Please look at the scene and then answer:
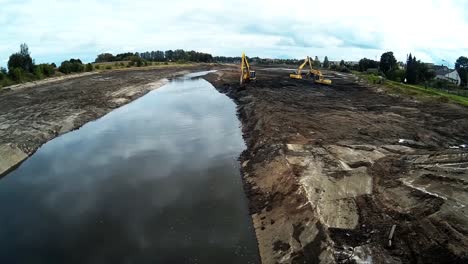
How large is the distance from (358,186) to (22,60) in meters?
62.2

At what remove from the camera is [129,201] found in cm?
1695

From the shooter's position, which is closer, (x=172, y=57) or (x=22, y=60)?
(x=22, y=60)

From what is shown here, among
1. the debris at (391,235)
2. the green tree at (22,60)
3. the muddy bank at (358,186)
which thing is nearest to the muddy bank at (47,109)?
the green tree at (22,60)

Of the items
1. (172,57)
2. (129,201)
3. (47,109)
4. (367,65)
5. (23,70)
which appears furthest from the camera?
(172,57)

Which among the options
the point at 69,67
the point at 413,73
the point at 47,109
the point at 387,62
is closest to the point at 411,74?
the point at 413,73

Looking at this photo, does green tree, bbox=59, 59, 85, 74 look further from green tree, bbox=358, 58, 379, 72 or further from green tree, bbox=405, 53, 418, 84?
green tree, bbox=358, 58, 379, 72

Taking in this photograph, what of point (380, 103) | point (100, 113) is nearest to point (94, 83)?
point (100, 113)

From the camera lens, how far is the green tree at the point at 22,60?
62.6m

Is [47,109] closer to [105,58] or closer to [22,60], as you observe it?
[22,60]

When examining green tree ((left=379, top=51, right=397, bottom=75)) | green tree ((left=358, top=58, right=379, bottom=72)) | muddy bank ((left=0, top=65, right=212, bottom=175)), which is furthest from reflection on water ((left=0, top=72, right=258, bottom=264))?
green tree ((left=358, top=58, right=379, bottom=72))

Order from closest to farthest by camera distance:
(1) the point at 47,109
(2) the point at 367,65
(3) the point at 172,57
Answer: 1. (1) the point at 47,109
2. (2) the point at 367,65
3. (3) the point at 172,57

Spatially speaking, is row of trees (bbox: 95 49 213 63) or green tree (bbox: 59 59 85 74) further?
row of trees (bbox: 95 49 213 63)

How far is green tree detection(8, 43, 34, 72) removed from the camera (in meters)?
62.6

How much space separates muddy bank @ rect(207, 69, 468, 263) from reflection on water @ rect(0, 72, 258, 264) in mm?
1387
